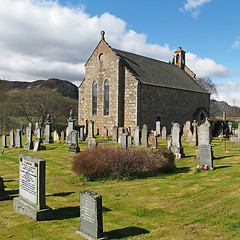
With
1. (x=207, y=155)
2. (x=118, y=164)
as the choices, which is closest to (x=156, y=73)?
(x=207, y=155)

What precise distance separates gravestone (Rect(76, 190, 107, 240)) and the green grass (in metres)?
0.31

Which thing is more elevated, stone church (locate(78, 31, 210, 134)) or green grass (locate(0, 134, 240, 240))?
stone church (locate(78, 31, 210, 134))

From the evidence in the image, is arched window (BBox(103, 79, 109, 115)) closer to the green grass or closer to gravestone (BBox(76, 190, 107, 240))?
the green grass

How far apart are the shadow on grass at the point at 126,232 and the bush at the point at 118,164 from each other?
488 cm

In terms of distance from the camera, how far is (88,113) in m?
32.3

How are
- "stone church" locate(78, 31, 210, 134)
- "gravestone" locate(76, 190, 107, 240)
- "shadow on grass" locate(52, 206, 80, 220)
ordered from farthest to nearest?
"stone church" locate(78, 31, 210, 134)
"shadow on grass" locate(52, 206, 80, 220)
"gravestone" locate(76, 190, 107, 240)

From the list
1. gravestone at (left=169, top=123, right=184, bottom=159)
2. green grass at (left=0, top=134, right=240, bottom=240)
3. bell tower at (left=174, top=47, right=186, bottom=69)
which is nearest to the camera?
green grass at (left=0, top=134, right=240, bottom=240)

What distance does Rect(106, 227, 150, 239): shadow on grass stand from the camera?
578cm

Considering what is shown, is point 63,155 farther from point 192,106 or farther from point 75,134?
point 192,106

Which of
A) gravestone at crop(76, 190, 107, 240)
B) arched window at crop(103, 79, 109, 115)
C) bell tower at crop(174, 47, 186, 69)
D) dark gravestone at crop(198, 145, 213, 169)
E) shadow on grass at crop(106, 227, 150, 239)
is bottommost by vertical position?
shadow on grass at crop(106, 227, 150, 239)

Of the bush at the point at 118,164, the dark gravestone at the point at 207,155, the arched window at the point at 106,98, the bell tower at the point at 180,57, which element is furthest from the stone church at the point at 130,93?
the dark gravestone at the point at 207,155

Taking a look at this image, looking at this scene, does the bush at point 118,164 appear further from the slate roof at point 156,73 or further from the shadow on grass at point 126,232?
the slate roof at point 156,73

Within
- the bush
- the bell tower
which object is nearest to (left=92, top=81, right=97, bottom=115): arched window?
the bell tower

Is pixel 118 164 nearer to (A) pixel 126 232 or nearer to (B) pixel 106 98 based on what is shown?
(A) pixel 126 232
